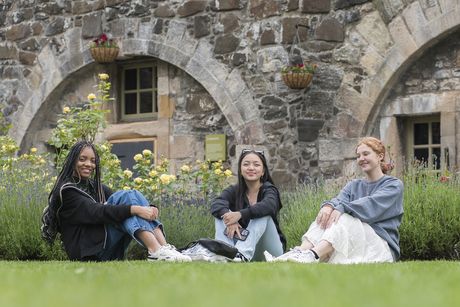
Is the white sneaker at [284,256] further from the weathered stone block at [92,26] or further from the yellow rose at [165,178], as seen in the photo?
the weathered stone block at [92,26]

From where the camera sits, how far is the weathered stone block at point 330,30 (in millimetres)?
10578

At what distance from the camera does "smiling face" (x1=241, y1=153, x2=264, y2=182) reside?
734 cm

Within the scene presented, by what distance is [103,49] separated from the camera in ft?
39.8

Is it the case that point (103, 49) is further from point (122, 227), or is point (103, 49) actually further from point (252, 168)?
point (122, 227)

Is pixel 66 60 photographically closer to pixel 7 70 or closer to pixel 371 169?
pixel 7 70

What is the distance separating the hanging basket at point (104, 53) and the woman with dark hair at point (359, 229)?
5958 millimetres

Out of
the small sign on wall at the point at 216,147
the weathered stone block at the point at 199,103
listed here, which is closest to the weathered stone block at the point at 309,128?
the small sign on wall at the point at 216,147

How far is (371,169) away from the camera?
6848 mm

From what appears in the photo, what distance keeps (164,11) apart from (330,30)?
7.53 ft

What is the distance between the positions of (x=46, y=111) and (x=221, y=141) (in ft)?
9.47

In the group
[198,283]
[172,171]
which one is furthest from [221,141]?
[198,283]

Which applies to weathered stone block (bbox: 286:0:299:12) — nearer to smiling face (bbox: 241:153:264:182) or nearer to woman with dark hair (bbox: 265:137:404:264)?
smiling face (bbox: 241:153:264:182)

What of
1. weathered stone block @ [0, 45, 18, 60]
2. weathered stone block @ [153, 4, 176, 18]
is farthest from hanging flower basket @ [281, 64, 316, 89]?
weathered stone block @ [0, 45, 18, 60]

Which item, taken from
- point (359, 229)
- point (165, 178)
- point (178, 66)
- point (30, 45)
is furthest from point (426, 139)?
point (30, 45)
